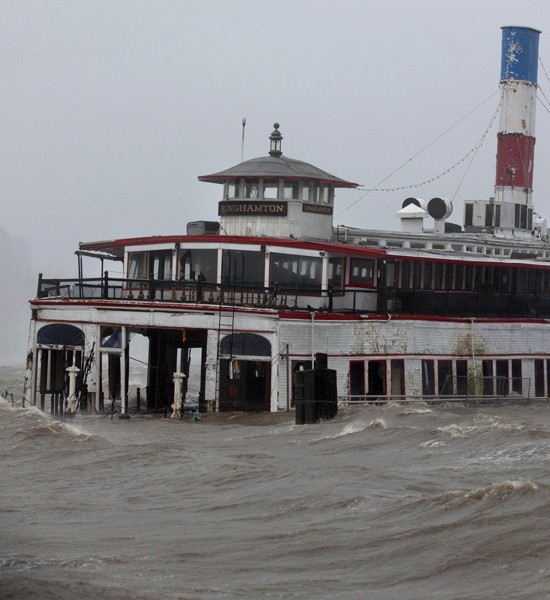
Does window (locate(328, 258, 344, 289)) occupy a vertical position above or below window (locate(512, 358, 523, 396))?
above

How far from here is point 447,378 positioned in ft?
132

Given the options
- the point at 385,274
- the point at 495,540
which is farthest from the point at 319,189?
the point at 495,540

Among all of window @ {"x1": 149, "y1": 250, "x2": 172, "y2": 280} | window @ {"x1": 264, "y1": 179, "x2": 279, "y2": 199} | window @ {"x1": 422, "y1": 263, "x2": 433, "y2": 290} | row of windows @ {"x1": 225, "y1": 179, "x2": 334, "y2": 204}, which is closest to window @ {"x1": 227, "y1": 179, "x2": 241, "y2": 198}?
row of windows @ {"x1": 225, "y1": 179, "x2": 334, "y2": 204}

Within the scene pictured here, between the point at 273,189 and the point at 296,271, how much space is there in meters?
5.27

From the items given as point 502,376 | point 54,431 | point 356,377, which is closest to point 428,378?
point 356,377

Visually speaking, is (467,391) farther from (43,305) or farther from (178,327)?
(43,305)

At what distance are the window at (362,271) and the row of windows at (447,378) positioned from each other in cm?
319

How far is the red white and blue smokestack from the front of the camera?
57219mm

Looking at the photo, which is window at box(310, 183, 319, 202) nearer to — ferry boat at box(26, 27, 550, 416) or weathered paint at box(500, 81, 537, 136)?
ferry boat at box(26, 27, 550, 416)

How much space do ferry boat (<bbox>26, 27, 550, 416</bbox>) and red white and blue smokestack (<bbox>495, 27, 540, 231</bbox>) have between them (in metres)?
8.06

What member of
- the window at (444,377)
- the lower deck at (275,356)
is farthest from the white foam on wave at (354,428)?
the window at (444,377)

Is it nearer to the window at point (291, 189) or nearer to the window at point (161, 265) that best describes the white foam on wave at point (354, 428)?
the window at point (161, 265)

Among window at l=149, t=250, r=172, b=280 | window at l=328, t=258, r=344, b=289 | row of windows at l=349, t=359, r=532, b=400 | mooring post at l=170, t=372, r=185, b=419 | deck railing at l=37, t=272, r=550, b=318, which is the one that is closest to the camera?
mooring post at l=170, t=372, r=185, b=419

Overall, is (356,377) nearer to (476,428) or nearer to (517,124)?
(476,428)
